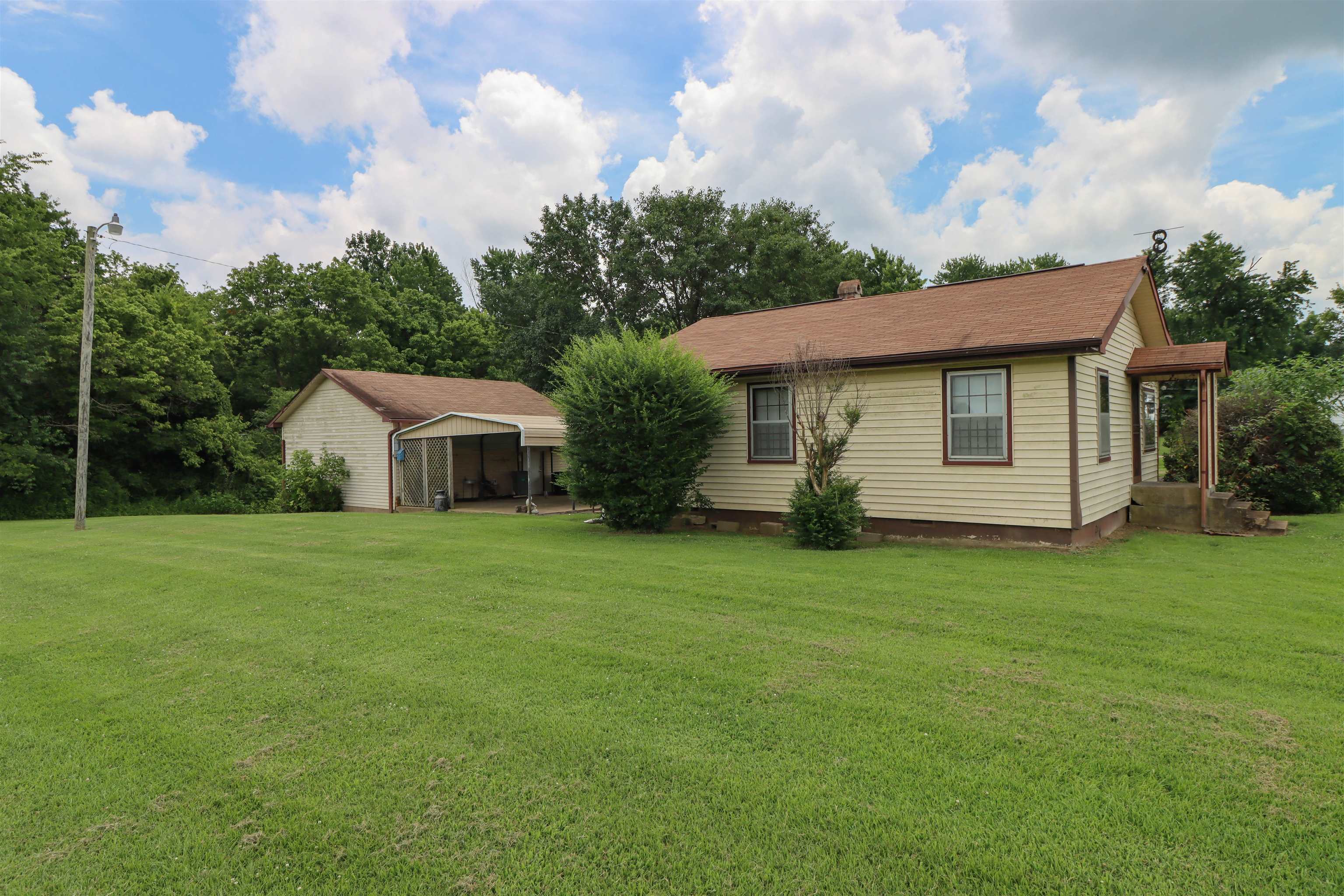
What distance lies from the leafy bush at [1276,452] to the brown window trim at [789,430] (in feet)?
27.5

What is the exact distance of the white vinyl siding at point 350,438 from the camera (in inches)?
821

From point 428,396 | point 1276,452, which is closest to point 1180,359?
point 1276,452

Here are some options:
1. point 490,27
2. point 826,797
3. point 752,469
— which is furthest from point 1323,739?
point 490,27

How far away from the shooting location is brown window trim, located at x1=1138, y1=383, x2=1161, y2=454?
538 inches

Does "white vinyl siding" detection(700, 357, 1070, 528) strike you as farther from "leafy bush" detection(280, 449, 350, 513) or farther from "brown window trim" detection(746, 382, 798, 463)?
"leafy bush" detection(280, 449, 350, 513)

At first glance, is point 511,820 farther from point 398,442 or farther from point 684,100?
point 684,100

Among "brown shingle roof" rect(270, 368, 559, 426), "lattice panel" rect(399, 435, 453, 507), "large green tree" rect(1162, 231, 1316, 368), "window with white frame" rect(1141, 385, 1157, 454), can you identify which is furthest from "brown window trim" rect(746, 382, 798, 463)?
"large green tree" rect(1162, 231, 1316, 368)

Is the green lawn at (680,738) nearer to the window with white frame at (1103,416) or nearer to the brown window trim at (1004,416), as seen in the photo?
the brown window trim at (1004,416)

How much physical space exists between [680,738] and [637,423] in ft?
28.0

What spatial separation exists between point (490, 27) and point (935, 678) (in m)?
14.8

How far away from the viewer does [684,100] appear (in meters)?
24.6

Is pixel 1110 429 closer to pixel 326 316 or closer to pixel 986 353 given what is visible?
pixel 986 353

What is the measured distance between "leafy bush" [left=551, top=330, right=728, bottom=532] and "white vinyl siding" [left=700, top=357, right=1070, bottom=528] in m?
1.20

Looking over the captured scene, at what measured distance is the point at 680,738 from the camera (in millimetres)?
3861
